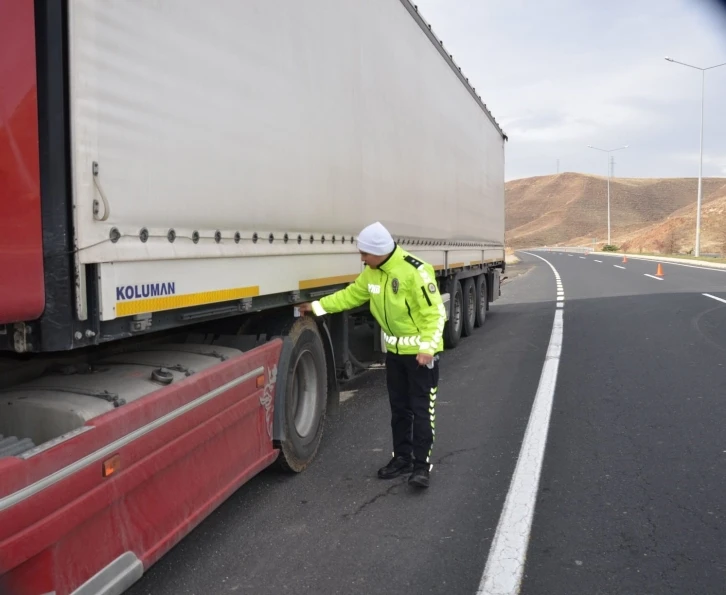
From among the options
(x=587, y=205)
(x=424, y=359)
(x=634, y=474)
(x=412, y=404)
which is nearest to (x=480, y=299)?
(x=634, y=474)

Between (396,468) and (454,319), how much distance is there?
563cm

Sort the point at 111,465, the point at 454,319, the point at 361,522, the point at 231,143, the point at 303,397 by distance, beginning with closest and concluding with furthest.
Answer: the point at 111,465, the point at 231,143, the point at 361,522, the point at 303,397, the point at 454,319

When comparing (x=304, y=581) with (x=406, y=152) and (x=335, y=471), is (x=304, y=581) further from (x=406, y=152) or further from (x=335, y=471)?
(x=406, y=152)

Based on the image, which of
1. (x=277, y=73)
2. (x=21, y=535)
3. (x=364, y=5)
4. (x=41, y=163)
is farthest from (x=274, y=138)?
(x=21, y=535)

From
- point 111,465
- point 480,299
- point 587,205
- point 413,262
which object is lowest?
point 480,299

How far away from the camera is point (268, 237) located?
399 cm

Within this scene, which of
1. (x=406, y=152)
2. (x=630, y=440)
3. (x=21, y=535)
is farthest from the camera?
(x=406, y=152)

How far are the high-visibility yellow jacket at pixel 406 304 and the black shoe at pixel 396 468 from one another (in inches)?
30.5

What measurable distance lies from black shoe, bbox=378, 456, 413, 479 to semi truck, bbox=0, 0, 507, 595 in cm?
58

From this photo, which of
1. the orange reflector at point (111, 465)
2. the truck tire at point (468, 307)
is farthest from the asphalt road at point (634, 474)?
the orange reflector at point (111, 465)

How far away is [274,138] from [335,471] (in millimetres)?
2332

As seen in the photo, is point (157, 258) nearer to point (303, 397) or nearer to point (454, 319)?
point (303, 397)

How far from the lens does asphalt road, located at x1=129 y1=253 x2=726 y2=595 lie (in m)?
3.19

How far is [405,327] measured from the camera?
4.38m
